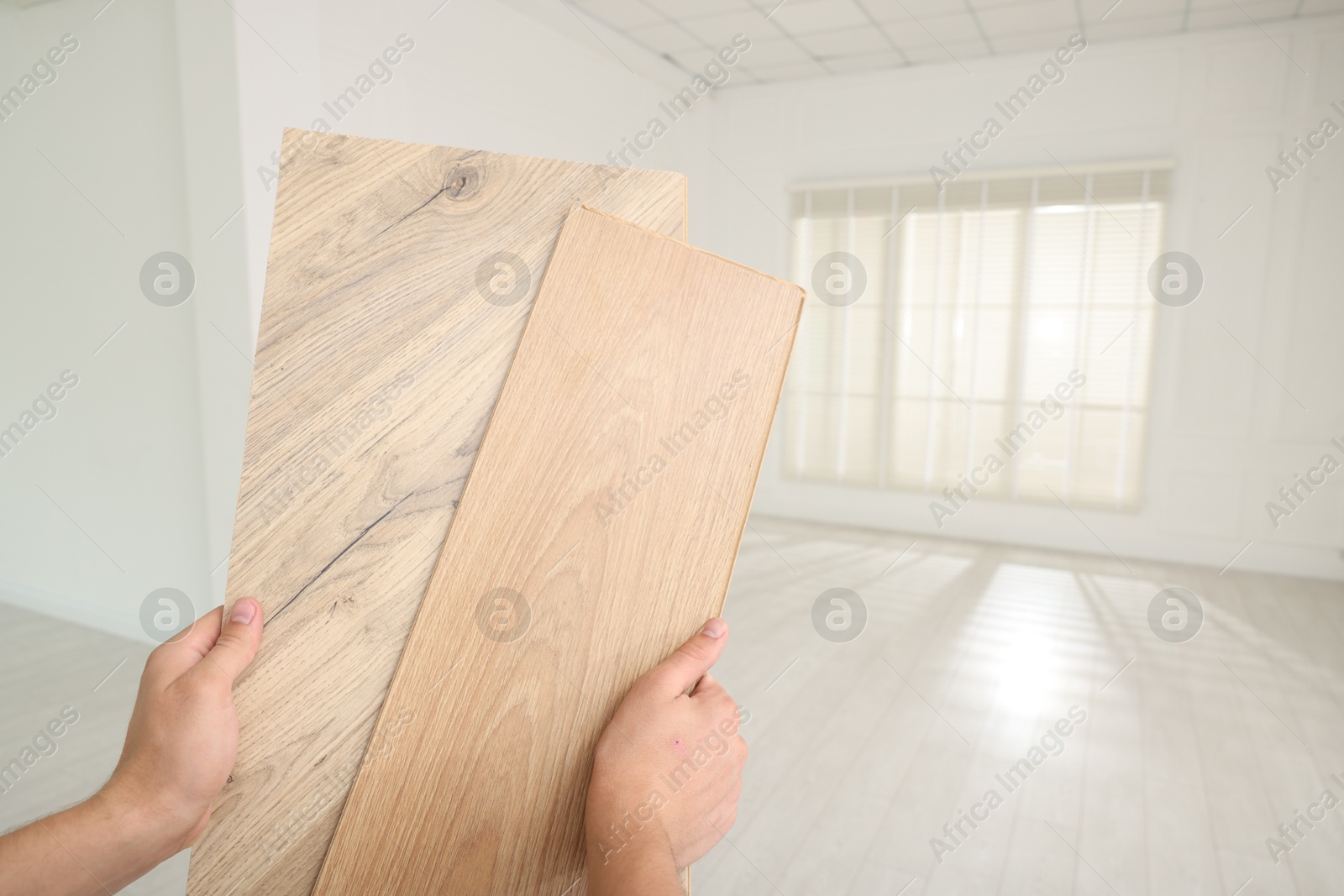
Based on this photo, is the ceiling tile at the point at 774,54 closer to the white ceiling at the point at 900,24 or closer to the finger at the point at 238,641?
the white ceiling at the point at 900,24

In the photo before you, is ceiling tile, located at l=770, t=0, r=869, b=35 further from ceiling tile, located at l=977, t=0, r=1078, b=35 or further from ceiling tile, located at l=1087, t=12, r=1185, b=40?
ceiling tile, located at l=1087, t=12, r=1185, b=40

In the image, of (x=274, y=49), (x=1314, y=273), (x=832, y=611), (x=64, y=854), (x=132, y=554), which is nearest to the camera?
(x=64, y=854)

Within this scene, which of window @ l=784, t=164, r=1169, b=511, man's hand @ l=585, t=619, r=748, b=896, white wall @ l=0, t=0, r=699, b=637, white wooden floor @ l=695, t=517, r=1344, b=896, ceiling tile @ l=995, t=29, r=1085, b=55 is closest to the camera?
man's hand @ l=585, t=619, r=748, b=896

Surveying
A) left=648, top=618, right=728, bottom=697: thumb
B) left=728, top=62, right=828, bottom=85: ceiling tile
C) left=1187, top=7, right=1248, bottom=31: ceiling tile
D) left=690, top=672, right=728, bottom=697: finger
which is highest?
left=728, top=62, right=828, bottom=85: ceiling tile

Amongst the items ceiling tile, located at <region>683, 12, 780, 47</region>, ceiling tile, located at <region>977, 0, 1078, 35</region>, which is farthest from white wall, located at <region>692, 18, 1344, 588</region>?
ceiling tile, located at <region>683, 12, 780, 47</region>

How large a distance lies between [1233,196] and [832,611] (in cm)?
321

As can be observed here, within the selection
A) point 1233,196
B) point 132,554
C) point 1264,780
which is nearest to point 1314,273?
point 1233,196

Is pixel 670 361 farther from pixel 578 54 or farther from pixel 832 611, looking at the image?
pixel 578 54

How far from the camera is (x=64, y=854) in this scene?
0.67 metres

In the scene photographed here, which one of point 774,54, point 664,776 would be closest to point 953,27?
point 774,54

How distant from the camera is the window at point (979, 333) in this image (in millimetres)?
4520

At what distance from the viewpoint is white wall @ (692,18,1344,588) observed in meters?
4.07

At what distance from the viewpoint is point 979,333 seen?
4.91 metres

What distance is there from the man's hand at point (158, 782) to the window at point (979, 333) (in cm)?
488
